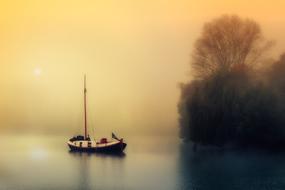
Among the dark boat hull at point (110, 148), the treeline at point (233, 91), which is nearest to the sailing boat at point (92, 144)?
the dark boat hull at point (110, 148)

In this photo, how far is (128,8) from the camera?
3441mm

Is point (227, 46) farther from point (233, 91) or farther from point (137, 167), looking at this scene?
point (137, 167)

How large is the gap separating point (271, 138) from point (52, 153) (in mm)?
1426

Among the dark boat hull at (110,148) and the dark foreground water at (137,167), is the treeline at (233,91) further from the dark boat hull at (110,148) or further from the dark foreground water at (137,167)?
the dark boat hull at (110,148)

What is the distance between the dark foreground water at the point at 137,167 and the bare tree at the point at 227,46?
0.55 meters

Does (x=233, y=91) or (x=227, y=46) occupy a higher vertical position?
(x=227, y=46)

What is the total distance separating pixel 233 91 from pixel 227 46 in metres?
0.29

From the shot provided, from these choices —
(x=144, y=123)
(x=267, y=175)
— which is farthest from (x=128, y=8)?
(x=267, y=175)

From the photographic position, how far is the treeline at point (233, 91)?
128 inches

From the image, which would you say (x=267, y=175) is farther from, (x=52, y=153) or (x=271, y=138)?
(x=52, y=153)

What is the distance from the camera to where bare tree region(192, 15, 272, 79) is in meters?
3.28

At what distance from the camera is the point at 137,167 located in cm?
333

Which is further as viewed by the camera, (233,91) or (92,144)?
(92,144)

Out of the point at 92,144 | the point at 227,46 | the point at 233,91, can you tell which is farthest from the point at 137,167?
the point at 227,46
